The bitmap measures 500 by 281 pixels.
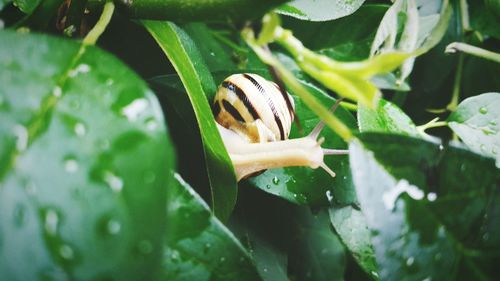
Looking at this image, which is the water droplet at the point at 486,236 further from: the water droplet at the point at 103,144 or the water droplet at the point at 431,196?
the water droplet at the point at 103,144

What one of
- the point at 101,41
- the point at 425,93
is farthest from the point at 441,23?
the point at 425,93

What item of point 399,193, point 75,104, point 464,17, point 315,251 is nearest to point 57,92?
point 75,104

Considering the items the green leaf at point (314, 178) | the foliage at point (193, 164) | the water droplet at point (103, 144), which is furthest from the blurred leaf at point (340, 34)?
the water droplet at point (103, 144)

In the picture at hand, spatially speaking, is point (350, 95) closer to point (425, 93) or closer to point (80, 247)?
point (80, 247)

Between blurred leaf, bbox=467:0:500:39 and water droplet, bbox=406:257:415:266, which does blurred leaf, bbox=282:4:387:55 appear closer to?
blurred leaf, bbox=467:0:500:39

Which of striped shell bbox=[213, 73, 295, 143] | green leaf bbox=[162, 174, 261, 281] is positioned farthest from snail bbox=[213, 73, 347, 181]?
green leaf bbox=[162, 174, 261, 281]

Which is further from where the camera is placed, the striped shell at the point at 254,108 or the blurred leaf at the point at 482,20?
the blurred leaf at the point at 482,20

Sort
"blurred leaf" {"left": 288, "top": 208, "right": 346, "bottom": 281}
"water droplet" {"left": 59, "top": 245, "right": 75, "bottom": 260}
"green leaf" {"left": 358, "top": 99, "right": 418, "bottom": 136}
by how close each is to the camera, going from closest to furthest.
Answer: "water droplet" {"left": 59, "top": 245, "right": 75, "bottom": 260} < "green leaf" {"left": 358, "top": 99, "right": 418, "bottom": 136} < "blurred leaf" {"left": 288, "top": 208, "right": 346, "bottom": 281}
